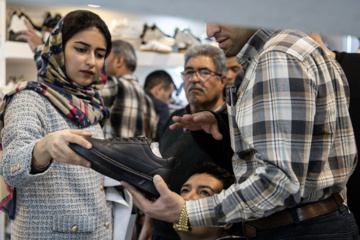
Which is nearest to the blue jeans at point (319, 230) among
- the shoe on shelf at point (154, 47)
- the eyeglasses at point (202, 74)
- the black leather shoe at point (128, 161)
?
the black leather shoe at point (128, 161)

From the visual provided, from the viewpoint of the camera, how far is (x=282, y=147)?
3.38ft

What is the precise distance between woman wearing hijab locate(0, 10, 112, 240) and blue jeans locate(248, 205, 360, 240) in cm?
60

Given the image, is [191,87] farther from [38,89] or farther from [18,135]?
[18,135]

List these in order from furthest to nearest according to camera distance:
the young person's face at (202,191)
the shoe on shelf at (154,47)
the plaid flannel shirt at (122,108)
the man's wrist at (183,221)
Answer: the shoe on shelf at (154,47) → the plaid flannel shirt at (122,108) → the young person's face at (202,191) → the man's wrist at (183,221)

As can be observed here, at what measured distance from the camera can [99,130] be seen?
1729mm

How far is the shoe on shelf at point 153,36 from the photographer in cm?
434

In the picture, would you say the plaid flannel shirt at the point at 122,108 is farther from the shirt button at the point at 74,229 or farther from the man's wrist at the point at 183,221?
the man's wrist at the point at 183,221

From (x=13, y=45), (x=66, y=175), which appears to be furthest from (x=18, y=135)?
(x=13, y=45)

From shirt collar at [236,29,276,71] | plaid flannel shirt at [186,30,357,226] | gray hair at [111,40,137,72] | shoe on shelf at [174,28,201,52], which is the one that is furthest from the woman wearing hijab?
shoe on shelf at [174,28,201,52]

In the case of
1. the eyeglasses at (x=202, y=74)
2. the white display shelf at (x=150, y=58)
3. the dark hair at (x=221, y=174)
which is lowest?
the dark hair at (x=221, y=174)

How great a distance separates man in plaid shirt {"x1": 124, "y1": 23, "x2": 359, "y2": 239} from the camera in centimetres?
103

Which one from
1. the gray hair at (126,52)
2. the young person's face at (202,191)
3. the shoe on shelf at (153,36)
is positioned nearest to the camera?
the young person's face at (202,191)

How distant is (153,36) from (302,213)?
3.42m

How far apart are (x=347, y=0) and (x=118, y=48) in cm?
304
